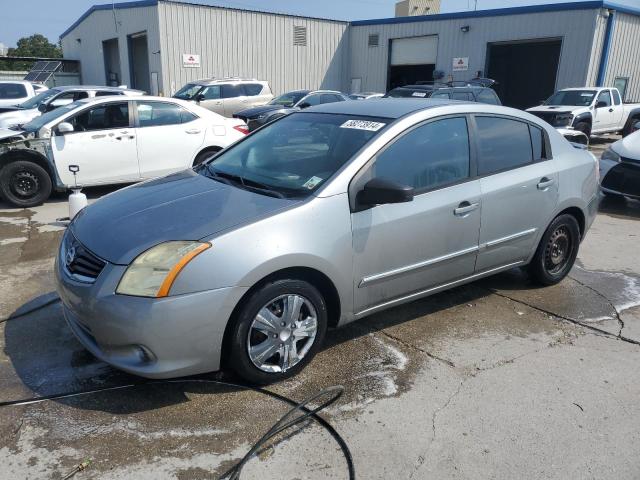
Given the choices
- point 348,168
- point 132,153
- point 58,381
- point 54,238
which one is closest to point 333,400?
point 348,168

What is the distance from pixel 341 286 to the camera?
3.33 m

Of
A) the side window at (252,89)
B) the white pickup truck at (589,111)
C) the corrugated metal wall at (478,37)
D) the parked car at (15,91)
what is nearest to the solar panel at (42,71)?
the parked car at (15,91)

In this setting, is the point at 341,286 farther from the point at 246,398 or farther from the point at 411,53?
the point at 411,53

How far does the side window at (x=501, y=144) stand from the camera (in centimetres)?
410

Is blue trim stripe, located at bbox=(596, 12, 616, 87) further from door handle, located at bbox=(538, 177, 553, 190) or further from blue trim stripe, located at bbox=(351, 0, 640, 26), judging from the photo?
door handle, located at bbox=(538, 177, 553, 190)

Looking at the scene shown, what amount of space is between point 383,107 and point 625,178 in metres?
5.77

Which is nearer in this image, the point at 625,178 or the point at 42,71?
the point at 625,178

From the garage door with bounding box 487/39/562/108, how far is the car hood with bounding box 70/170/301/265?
27.6 meters

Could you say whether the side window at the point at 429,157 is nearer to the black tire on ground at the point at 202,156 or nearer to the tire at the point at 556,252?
the tire at the point at 556,252

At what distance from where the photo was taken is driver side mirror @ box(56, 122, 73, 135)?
7.33 m

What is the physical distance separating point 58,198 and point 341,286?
6.54 metres

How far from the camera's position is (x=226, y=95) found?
17.9 meters

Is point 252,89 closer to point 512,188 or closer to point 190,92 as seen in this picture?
point 190,92

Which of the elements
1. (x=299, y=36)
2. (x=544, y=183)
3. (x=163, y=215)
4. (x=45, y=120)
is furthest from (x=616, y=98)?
(x=163, y=215)
